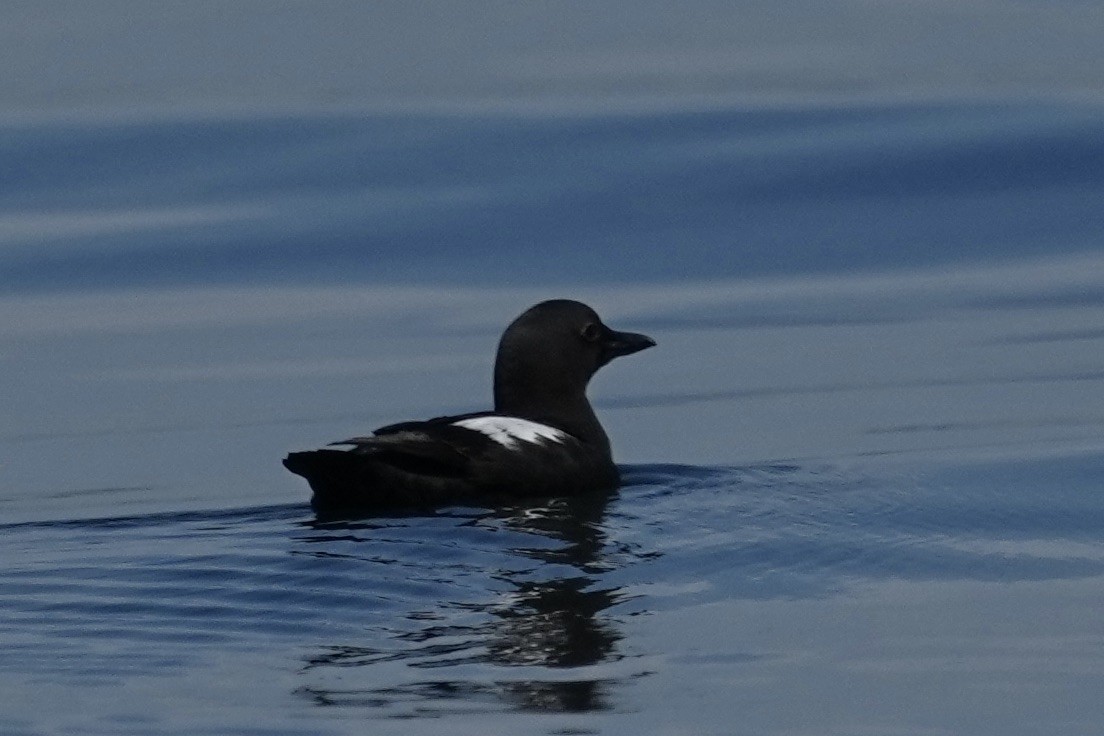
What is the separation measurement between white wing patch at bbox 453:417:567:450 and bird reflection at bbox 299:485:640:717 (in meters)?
0.93

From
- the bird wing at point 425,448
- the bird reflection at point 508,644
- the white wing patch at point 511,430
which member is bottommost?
the bird reflection at point 508,644

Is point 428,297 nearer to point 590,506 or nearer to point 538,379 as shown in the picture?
point 538,379

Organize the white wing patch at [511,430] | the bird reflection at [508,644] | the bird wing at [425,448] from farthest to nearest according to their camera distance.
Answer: the white wing patch at [511,430], the bird wing at [425,448], the bird reflection at [508,644]

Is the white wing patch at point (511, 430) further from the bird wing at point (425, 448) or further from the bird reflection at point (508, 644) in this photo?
the bird reflection at point (508, 644)

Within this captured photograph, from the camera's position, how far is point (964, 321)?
1403cm

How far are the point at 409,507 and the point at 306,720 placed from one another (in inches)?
140

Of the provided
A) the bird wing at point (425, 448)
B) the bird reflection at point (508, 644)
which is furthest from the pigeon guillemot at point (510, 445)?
the bird reflection at point (508, 644)

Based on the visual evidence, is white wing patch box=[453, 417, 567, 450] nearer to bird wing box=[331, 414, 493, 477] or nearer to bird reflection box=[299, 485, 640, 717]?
bird wing box=[331, 414, 493, 477]

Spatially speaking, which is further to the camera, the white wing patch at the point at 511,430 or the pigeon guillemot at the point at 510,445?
the white wing patch at the point at 511,430

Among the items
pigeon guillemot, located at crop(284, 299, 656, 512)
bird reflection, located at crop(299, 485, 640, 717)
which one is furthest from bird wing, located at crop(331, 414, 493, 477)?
bird reflection, located at crop(299, 485, 640, 717)

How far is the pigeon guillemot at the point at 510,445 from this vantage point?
965 cm

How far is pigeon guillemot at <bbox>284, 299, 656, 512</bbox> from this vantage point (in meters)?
9.65

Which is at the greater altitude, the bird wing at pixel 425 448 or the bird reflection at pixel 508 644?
the bird wing at pixel 425 448

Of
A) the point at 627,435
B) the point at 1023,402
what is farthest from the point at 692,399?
the point at 1023,402
